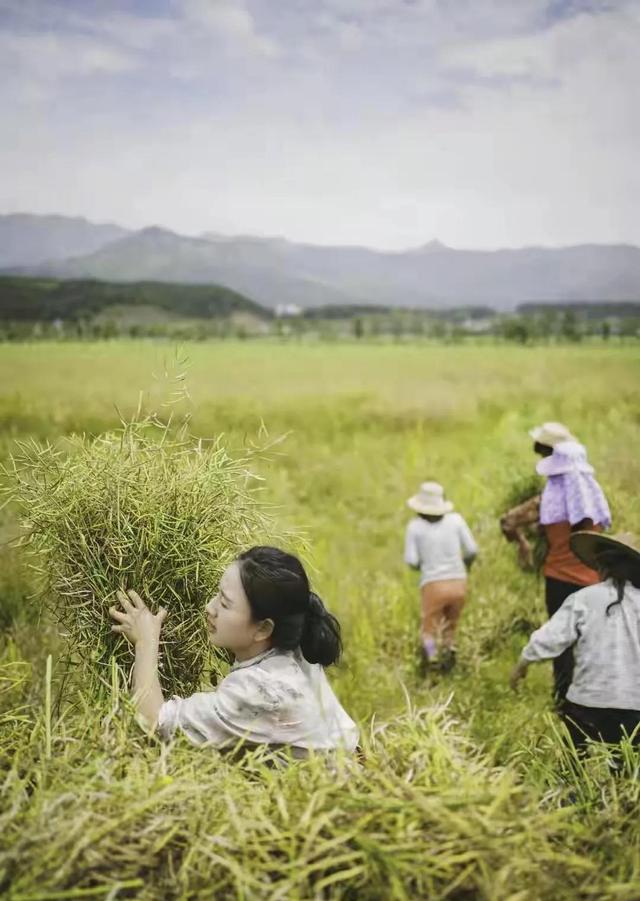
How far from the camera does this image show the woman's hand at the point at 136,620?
6.81ft

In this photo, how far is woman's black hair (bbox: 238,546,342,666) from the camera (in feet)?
6.28

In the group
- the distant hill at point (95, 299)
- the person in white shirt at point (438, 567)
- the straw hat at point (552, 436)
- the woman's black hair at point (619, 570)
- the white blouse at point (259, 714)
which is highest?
the distant hill at point (95, 299)

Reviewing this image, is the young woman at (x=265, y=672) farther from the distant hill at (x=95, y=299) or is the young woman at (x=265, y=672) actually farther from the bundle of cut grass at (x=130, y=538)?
the distant hill at (x=95, y=299)

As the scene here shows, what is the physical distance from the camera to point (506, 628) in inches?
199

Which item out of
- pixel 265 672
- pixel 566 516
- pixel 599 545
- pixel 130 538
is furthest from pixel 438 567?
pixel 265 672

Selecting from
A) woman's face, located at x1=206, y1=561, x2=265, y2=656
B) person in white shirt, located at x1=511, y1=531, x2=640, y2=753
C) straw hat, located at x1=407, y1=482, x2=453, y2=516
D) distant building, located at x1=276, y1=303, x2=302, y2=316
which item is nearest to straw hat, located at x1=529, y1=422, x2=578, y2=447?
straw hat, located at x1=407, y1=482, x2=453, y2=516

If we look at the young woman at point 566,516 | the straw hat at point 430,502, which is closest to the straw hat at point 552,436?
the young woman at point 566,516

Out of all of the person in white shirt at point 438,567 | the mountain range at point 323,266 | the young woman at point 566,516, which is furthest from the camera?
the mountain range at point 323,266

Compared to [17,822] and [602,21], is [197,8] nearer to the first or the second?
[602,21]

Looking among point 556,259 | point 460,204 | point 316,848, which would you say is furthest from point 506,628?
point 556,259

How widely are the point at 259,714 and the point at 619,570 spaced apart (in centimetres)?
134

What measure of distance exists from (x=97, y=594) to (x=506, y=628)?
3.39m

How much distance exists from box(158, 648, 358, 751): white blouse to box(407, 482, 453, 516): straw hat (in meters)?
2.86

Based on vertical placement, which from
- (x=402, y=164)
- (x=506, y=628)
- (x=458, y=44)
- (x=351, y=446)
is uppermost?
(x=458, y=44)
